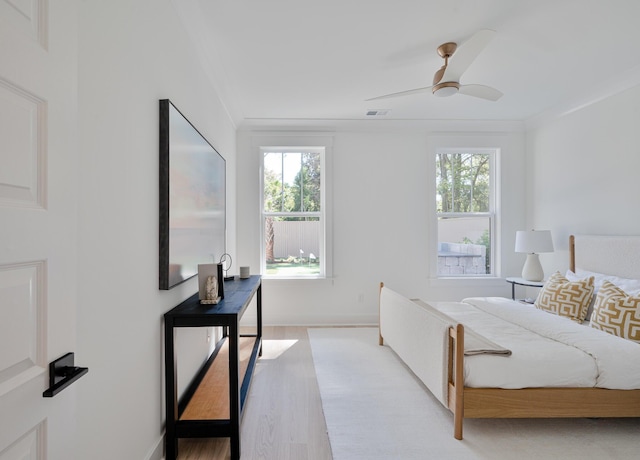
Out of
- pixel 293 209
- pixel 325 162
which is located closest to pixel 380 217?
pixel 325 162

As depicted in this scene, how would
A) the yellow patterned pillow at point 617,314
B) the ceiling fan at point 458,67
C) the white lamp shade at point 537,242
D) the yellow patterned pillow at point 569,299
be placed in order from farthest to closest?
the white lamp shade at point 537,242, the yellow patterned pillow at point 569,299, the yellow patterned pillow at point 617,314, the ceiling fan at point 458,67

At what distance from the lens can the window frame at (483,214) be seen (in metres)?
4.54

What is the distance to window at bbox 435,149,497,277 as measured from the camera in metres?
4.63

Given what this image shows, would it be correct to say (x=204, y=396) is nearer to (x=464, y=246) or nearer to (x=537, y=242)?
(x=537, y=242)

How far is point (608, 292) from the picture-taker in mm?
2568

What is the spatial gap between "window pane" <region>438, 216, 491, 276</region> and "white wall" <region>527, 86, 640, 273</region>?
2.09 ft

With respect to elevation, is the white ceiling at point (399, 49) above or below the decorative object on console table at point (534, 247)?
above

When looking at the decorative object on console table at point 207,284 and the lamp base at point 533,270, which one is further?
the lamp base at point 533,270

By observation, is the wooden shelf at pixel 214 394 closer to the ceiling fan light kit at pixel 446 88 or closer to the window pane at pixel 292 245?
the window pane at pixel 292 245

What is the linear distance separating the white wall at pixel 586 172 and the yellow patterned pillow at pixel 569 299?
2.68 ft

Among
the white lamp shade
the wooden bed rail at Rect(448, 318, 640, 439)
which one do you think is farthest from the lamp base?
the wooden bed rail at Rect(448, 318, 640, 439)

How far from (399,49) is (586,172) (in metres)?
2.53

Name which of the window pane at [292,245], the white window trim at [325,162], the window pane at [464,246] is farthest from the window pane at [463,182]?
the window pane at [292,245]

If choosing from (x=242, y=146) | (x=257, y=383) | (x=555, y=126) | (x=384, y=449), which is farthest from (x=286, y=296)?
(x=555, y=126)
